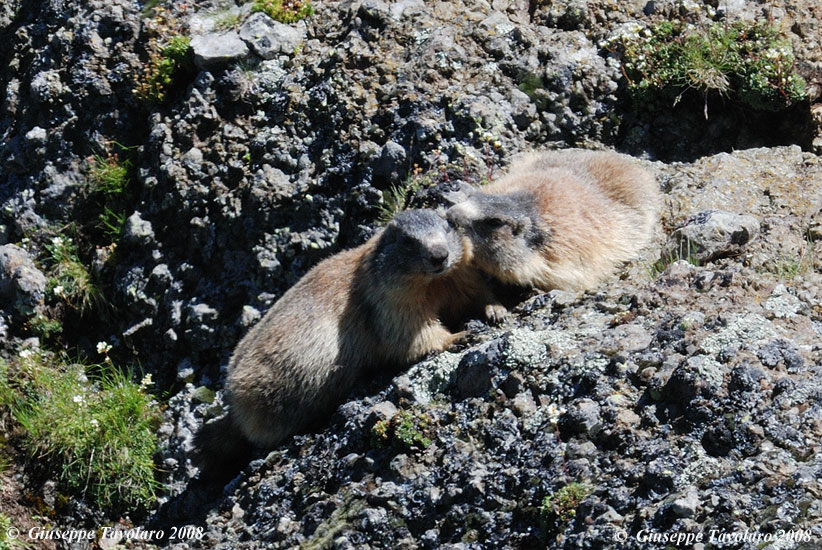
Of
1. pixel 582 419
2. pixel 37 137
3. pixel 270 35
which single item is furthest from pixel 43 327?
pixel 582 419

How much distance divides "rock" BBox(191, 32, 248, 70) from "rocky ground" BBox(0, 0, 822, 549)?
0.14ft

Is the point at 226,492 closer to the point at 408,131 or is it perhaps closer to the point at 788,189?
the point at 408,131

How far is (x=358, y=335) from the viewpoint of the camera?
293 inches

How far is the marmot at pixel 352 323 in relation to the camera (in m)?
7.12

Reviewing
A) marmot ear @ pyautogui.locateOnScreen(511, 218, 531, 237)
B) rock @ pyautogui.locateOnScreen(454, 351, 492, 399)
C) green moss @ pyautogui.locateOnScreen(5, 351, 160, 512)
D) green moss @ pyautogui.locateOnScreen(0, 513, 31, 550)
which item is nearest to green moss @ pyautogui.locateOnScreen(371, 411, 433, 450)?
rock @ pyautogui.locateOnScreen(454, 351, 492, 399)

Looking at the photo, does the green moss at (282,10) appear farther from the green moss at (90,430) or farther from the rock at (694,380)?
the rock at (694,380)

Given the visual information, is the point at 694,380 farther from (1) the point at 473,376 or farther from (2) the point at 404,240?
(2) the point at 404,240

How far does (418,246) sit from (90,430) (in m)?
3.63

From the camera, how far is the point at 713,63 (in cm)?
875

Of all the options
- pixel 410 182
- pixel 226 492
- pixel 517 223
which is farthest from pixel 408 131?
pixel 226 492

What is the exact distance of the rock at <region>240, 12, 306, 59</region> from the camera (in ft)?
31.5

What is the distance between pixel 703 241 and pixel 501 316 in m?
1.69

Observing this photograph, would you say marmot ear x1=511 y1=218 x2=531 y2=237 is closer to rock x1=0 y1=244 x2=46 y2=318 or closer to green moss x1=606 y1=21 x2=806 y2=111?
green moss x1=606 y1=21 x2=806 y2=111

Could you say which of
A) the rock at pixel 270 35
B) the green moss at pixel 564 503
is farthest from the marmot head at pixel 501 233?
the rock at pixel 270 35
